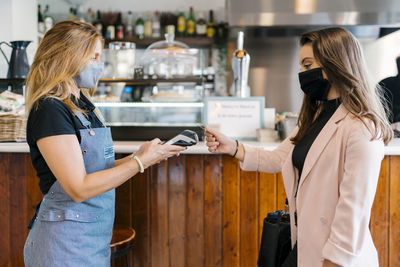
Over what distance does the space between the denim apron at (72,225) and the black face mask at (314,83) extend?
0.79 metres

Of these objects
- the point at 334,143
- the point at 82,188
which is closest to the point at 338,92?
the point at 334,143

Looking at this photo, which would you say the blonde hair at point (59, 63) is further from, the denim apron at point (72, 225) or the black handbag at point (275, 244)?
the black handbag at point (275, 244)

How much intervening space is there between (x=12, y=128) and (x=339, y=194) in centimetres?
197

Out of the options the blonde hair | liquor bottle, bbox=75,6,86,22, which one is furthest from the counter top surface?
Answer: liquor bottle, bbox=75,6,86,22

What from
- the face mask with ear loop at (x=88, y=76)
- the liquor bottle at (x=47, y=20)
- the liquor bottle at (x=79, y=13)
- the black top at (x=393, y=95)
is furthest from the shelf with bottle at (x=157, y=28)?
the face mask with ear loop at (x=88, y=76)

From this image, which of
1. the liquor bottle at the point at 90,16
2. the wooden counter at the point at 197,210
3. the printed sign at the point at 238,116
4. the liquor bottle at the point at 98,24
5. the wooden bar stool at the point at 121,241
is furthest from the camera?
the liquor bottle at the point at 90,16

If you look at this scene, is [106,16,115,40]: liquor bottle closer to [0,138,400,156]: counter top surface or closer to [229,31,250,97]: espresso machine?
[229,31,250,97]: espresso machine

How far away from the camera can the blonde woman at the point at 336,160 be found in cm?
127

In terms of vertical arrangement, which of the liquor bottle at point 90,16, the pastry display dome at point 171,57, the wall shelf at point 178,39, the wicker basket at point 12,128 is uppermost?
the liquor bottle at point 90,16

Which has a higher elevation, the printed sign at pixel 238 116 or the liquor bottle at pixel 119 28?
the liquor bottle at pixel 119 28

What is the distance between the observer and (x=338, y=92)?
1.42 metres

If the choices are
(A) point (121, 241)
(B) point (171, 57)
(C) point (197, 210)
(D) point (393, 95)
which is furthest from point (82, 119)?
(D) point (393, 95)

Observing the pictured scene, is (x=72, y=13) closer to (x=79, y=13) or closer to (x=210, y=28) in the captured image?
(x=79, y=13)

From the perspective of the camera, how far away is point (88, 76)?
1.43 m
